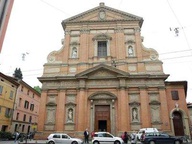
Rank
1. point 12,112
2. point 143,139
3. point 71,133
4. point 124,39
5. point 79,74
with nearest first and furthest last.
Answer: point 143,139 → point 71,133 → point 79,74 → point 124,39 → point 12,112

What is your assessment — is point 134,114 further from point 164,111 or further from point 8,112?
point 8,112

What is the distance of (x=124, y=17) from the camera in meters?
28.2

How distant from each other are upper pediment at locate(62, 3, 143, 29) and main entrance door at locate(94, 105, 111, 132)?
43.1 feet

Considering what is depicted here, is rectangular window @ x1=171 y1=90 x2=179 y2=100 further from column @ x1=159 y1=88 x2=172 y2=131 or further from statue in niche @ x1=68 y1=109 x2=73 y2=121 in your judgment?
statue in niche @ x1=68 y1=109 x2=73 y2=121

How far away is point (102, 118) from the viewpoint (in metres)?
23.7

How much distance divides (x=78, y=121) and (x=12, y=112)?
14.3 m

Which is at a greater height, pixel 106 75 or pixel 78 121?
pixel 106 75

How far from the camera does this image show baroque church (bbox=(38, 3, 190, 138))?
22.9 meters

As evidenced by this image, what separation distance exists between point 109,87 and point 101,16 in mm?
11523

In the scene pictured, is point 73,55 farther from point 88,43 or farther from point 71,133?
point 71,133

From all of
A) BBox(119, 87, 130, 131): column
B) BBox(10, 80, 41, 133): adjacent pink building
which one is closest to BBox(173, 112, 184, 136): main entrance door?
BBox(119, 87, 130, 131): column

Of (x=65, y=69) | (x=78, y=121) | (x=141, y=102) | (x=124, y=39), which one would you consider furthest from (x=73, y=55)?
(x=141, y=102)

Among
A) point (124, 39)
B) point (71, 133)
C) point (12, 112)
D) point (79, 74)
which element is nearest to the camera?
point (71, 133)

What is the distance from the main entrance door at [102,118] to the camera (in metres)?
23.3
